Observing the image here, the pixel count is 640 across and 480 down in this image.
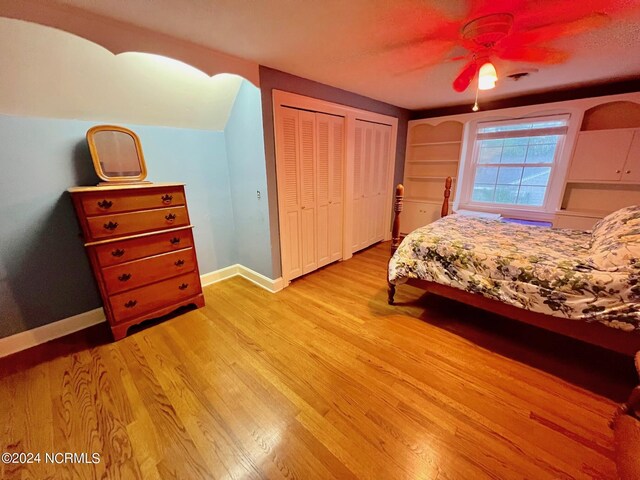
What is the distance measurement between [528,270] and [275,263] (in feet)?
7.01

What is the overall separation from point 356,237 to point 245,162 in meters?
1.91

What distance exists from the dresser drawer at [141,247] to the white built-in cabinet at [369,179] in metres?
2.20

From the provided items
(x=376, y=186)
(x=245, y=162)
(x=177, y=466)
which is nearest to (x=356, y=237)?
(x=376, y=186)

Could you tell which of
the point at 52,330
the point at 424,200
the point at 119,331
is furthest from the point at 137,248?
the point at 424,200

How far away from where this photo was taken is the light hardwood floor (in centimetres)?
118

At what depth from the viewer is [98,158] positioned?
6.44 ft

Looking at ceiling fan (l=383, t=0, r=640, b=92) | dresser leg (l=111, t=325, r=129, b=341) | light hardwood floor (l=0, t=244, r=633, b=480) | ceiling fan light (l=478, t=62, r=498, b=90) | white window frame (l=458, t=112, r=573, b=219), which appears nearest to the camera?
light hardwood floor (l=0, t=244, r=633, b=480)

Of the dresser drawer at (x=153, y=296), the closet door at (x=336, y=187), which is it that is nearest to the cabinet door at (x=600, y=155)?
the closet door at (x=336, y=187)

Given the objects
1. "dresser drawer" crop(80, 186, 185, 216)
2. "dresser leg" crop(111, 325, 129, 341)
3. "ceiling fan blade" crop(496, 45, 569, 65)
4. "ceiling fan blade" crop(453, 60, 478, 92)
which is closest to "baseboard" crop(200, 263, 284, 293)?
"dresser leg" crop(111, 325, 129, 341)

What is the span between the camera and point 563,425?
133 centimetres

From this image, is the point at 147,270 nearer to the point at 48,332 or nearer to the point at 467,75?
the point at 48,332

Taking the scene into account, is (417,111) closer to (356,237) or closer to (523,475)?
(356,237)

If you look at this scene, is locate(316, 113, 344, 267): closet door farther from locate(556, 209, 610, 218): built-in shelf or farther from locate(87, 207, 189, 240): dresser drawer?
locate(556, 209, 610, 218): built-in shelf

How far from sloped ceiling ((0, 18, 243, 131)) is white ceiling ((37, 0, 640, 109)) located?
468 mm
